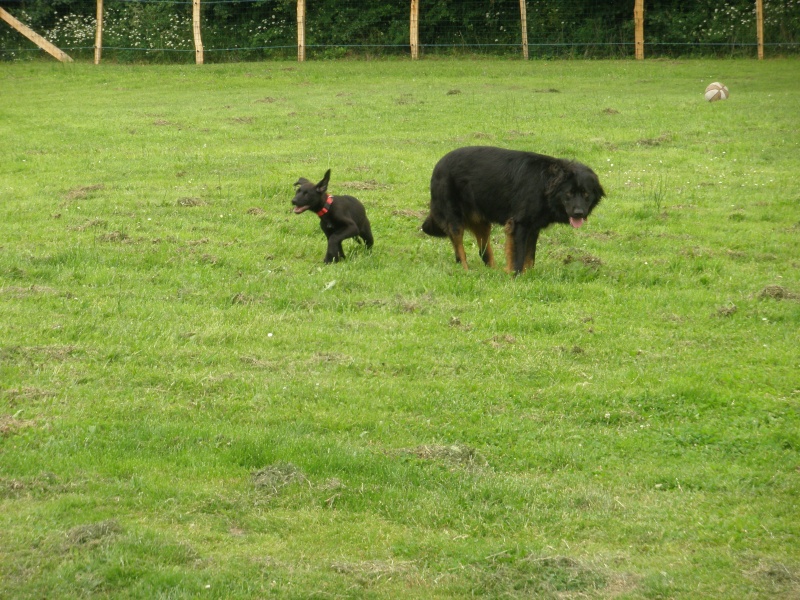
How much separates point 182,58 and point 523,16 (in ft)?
35.6

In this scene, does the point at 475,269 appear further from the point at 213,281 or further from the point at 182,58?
the point at 182,58

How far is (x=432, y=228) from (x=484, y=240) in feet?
2.09

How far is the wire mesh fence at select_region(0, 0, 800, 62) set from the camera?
31.5 metres

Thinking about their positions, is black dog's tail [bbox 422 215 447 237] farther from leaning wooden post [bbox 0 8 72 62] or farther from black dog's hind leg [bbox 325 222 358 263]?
leaning wooden post [bbox 0 8 72 62]

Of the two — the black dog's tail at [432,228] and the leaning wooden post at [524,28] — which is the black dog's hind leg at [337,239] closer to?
the black dog's tail at [432,228]

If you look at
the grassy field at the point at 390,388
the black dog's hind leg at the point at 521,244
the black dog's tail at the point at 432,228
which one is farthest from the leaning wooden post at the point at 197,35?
the black dog's hind leg at the point at 521,244

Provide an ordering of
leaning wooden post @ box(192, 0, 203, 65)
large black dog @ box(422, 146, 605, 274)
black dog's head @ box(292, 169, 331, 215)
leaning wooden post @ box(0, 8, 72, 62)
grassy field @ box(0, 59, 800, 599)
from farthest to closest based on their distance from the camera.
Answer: leaning wooden post @ box(0, 8, 72, 62) < leaning wooden post @ box(192, 0, 203, 65) < black dog's head @ box(292, 169, 331, 215) < large black dog @ box(422, 146, 605, 274) < grassy field @ box(0, 59, 800, 599)

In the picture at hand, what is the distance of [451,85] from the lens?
26016 millimetres

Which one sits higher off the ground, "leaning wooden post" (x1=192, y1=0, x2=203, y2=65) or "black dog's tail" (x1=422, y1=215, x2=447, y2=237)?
"leaning wooden post" (x1=192, y1=0, x2=203, y2=65)

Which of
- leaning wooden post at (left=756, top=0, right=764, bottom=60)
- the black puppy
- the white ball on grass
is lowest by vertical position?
the black puppy

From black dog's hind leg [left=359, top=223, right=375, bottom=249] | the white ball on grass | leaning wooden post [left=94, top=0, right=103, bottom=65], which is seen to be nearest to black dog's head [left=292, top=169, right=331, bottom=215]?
black dog's hind leg [left=359, top=223, right=375, bottom=249]

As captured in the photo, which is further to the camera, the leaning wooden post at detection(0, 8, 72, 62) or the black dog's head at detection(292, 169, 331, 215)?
the leaning wooden post at detection(0, 8, 72, 62)

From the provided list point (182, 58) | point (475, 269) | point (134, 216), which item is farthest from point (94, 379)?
point (182, 58)

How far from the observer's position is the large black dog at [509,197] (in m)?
10.9
